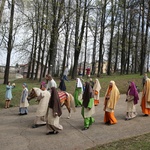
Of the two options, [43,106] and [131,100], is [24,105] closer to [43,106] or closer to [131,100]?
[43,106]

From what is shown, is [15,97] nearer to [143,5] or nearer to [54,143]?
[54,143]

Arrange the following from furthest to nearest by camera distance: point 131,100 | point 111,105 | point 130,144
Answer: point 131,100 → point 111,105 → point 130,144

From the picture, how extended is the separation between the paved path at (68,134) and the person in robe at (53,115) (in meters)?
0.28

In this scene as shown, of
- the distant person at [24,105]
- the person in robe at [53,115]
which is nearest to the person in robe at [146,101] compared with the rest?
the person in robe at [53,115]

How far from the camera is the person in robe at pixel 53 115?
25.3 feet

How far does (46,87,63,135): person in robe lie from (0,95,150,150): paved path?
0.93ft

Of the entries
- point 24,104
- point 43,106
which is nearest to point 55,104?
point 43,106

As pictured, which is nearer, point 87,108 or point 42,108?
point 87,108

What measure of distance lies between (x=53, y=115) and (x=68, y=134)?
86 centimetres

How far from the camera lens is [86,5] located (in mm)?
23500

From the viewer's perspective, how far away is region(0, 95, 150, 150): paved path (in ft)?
21.9

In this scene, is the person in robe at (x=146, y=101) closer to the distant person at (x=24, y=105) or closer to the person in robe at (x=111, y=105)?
the person in robe at (x=111, y=105)

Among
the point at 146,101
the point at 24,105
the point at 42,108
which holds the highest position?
the point at 146,101

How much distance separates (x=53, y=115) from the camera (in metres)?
7.72
